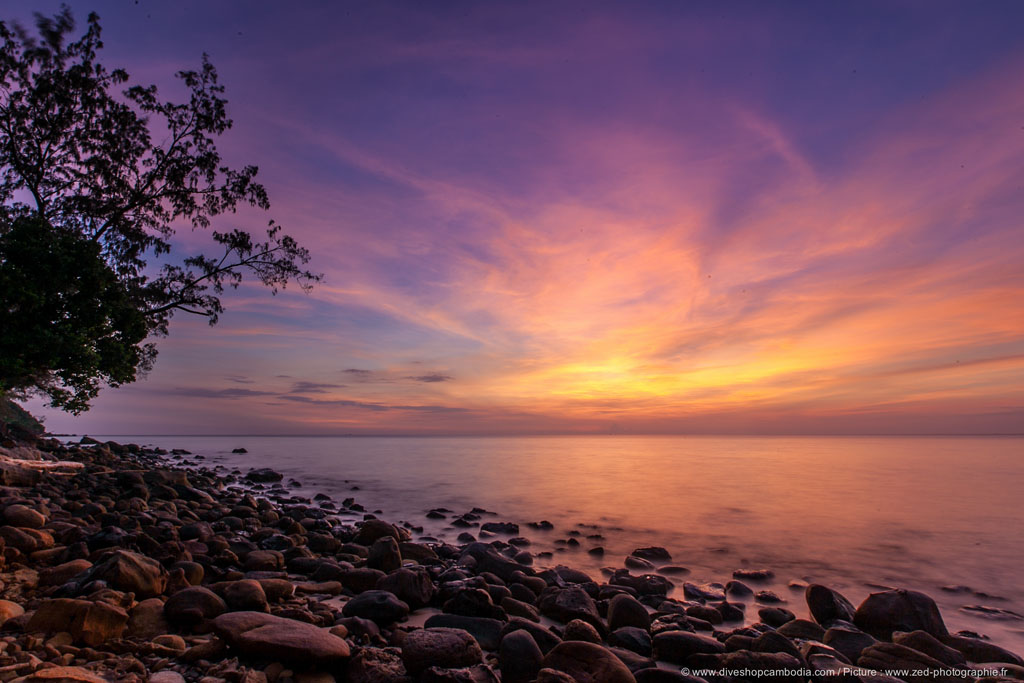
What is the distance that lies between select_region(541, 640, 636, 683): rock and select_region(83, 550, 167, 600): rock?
5.37m

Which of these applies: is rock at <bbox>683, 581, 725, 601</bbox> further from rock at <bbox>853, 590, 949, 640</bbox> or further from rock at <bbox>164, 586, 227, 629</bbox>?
rock at <bbox>164, 586, 227, 629</bbox>

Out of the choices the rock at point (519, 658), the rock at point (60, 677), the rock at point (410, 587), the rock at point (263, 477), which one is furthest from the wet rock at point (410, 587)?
the rock at point (263, 477)

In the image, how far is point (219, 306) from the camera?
23.3 metres

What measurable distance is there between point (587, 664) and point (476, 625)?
6.64 ft

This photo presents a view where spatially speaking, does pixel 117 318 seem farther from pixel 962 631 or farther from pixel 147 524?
pixel 962 631

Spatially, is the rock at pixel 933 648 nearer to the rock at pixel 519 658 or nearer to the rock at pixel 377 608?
the rock at pixel 519 658

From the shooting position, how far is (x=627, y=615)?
24.6 feet

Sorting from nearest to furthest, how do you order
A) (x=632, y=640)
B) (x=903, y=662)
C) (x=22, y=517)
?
(x=903, y=662) → (x=632, y=640) → (x=22, y=517)

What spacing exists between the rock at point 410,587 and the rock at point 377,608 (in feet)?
1.77

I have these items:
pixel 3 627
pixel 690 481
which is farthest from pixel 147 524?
pixel 690 481

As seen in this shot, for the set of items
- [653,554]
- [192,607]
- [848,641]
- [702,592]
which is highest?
[192,607]

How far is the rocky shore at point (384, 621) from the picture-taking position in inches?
194

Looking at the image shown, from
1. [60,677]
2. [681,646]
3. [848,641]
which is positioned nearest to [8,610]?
[60,677]

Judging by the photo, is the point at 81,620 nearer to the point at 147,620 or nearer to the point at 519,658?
the point at 147,620
